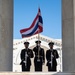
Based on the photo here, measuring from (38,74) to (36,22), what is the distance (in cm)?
866

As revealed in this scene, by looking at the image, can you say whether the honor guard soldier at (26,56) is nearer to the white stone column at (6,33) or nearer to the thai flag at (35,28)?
the thai flag at (35,28)

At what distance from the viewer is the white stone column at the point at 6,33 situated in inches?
1133

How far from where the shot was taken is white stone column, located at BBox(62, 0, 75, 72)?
28.2m

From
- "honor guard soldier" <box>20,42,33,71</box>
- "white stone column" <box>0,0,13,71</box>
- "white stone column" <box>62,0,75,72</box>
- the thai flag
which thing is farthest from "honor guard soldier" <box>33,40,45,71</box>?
"white stone column" <box>62,0,75,72</box>

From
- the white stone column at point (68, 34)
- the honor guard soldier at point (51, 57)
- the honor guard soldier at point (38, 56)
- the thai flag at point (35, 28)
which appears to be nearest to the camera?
the white stone column at point (68, 34)

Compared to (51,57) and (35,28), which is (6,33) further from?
(51,57)

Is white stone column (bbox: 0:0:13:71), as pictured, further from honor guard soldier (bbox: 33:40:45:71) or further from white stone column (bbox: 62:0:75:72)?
white stone column (bbox: 62:0:75:72)

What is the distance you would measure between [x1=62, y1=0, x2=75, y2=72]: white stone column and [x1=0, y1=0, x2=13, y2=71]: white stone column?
3927 mm

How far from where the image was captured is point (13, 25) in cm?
3045

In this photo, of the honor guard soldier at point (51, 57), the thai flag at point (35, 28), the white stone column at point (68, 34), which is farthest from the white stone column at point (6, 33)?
the white stone column at point (68, 34)

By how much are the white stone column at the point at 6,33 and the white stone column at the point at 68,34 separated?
3.93 meters

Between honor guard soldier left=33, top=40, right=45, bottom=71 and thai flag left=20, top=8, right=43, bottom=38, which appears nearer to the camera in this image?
honor guard soldier left=33, top=40, right=45, bottom=71

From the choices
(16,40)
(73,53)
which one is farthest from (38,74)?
(16,40)

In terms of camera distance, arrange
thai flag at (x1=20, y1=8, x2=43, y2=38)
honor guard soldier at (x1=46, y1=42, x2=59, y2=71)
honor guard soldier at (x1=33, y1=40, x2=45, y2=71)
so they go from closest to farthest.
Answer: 1. honor guard soldier at (x1=46, y1=42, x2=59, y2=71)
2. honor guard soldier at (x1=33, y1=40, x2=45, y2=71)
3. thai flag at (x1=20, y1=8, x2=43, y2=38)
